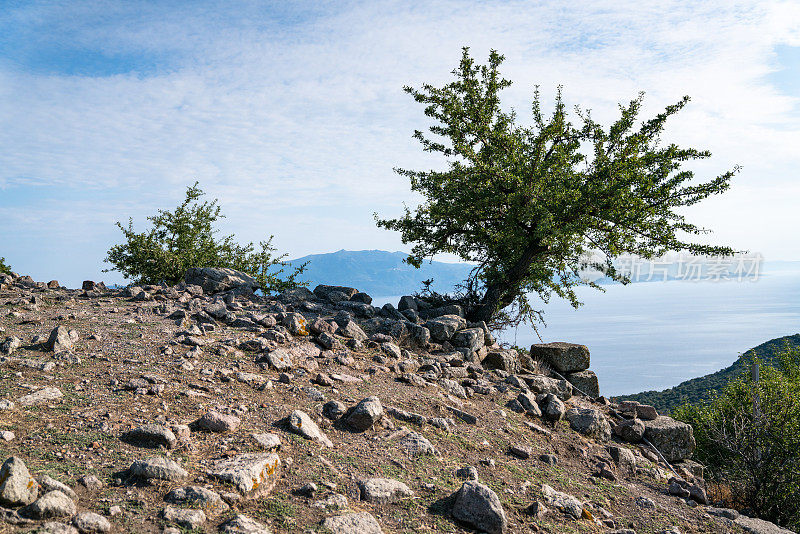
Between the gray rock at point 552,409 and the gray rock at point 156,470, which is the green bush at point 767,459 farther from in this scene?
the gray rock at point 156,470

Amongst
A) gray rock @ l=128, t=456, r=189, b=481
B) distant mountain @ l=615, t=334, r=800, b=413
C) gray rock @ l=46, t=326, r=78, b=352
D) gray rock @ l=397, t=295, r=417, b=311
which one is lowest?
distant mountain @ l=615, t=334, r=800, b=413

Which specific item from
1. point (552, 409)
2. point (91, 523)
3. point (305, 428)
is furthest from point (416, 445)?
point (552, 409)

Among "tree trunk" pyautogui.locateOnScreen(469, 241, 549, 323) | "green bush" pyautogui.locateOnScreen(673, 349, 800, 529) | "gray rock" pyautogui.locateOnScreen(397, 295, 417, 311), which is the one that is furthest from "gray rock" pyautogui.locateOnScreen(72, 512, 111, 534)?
"tree trunk" pyautogui.locateOnScreen(469, 241, 549, 323)

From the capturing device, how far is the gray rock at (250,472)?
16.3ft

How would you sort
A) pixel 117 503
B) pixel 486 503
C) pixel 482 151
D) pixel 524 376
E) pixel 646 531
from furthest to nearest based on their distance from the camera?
pixel 482 151 → pixel 524 376 → pixel 646 531 → pixel 486 503 → pixel 117 503

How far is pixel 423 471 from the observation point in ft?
20.8

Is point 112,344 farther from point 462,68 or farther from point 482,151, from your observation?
point 462,68

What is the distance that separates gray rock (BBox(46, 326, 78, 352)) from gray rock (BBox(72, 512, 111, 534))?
4579mm

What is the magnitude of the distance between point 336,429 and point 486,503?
2322mm

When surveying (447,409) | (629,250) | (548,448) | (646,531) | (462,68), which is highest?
(462,68)

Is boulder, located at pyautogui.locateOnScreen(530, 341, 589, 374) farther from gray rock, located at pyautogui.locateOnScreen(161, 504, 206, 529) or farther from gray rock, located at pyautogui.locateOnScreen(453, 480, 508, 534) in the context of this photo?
gray rock, located at pyautogui.locateOnScreen(161, 504, 206, 529)

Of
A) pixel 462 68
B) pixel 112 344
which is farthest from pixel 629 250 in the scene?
pixel 112 344

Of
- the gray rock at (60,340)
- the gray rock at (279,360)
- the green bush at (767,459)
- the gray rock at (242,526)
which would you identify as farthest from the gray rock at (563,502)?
the gray rock at (60,340)

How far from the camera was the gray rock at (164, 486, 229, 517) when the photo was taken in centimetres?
453
